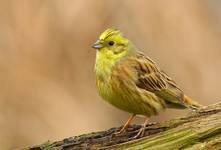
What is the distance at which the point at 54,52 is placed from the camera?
8.13 m

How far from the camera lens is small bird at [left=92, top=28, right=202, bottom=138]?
539cm

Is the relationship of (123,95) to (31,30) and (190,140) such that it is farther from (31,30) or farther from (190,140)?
(31,30)

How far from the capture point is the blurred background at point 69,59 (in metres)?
7.96

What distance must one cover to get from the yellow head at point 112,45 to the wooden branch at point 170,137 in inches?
23.4

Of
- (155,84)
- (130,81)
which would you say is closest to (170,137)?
(130,81)

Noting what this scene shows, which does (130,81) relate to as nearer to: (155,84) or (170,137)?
(155,84)

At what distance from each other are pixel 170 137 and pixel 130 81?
97cm

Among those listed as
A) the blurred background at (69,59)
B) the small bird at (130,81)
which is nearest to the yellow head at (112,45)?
the small bird at (130,81)

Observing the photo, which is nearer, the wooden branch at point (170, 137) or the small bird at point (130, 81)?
the wooden branch at point (170, 137)

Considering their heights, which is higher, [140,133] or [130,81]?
[130,81]

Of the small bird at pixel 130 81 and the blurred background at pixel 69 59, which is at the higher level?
the blurred background at pixel 69 59

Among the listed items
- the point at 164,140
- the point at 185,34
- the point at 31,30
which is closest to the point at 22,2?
the point at 31,30

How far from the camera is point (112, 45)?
556 cm

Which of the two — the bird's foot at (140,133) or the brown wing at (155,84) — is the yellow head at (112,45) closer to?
the brown wing at (155,84)
